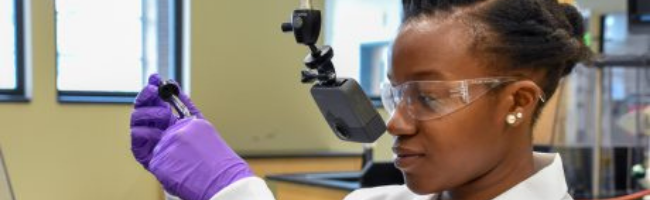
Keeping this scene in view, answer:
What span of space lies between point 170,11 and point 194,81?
0.38 meters

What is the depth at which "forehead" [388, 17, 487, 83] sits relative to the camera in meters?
0.83

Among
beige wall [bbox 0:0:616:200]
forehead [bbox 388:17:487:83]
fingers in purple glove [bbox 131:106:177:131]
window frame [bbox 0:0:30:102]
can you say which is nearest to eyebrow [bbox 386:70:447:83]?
forehead [bbox 388:17:487:83]

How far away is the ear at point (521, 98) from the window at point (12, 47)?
8.78 ft

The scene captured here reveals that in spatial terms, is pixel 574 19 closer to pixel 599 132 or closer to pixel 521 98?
pixel 521 98

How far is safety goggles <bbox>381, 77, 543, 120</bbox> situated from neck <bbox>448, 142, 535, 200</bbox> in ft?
0.35

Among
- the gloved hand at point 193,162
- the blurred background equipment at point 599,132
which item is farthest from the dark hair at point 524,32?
the blurred background equipment at point 599,132

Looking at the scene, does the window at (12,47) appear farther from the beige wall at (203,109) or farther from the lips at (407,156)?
the lips at (407,156)

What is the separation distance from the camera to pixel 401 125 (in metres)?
0.85

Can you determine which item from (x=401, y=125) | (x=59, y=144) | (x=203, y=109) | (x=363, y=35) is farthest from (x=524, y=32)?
(x=363, y=35)

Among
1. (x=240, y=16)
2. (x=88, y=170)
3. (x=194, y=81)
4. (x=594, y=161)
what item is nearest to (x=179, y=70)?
(x=194, y=81)

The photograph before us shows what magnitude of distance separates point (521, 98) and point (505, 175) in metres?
0.12

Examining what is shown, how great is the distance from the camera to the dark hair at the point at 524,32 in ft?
2.74

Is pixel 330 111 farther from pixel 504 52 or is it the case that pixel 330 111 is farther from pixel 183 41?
pixel 183 41

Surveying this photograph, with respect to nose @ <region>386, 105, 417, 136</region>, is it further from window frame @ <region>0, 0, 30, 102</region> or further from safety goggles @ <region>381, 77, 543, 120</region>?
window frame @ <region>0, 0, 30, 102</region>
